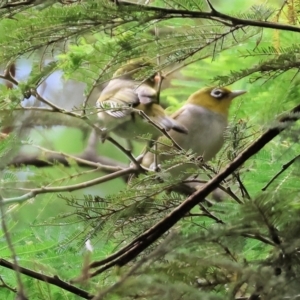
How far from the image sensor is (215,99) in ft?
6.72

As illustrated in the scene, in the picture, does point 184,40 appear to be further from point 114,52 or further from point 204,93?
point 204,93

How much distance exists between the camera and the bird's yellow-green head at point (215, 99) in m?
2.03

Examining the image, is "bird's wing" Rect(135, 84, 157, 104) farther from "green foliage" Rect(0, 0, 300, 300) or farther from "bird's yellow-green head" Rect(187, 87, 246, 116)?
"bird's yellow-green head" Rect(187, 87, 246, 116)

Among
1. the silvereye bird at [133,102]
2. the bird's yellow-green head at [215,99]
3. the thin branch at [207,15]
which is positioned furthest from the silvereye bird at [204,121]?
the thin branch at [207,15]

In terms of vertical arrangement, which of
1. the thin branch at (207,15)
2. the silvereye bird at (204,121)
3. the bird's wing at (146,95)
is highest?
the thin branch at (207,15)

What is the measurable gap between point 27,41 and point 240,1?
941 millimetres

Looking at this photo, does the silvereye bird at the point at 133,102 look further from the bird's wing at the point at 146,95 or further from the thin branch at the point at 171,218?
the thin branch at the point at 171,218

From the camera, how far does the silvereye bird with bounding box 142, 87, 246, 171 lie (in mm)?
1874

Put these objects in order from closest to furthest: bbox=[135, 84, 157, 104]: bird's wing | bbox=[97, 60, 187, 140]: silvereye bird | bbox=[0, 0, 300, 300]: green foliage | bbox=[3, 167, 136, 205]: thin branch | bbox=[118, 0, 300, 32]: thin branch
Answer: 1. bbox=[0, 0, 300, 300]: green foliage
2. bbox=[118, 0, 300, 32]: thin branch
3. bbox=[97, 60, 187, 140]: silvereye bird
4. bbox=[3, 167, 136, 205]: thin branch
5. bbox=[135, 84, 157, 104]: bird's wing

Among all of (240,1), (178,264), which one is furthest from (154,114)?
(178,264)

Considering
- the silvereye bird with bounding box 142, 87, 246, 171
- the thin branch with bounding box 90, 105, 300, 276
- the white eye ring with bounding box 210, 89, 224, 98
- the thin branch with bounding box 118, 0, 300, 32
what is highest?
the thin branch with bounding box 118, 0, 300, 32

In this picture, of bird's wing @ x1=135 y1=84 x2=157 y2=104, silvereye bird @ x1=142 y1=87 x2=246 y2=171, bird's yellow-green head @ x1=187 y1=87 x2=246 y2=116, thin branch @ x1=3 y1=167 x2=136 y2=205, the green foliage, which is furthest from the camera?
bird's yellow-green head @ x1=187 y1=87 x2=246 y2=116

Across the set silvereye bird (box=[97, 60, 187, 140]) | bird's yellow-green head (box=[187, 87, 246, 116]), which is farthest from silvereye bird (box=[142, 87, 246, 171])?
silvereye bird (box=[97, 60, 187, 140])

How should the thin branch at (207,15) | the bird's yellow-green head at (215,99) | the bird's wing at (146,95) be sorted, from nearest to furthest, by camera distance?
the thin branch at (207,15) < the bird's wing at (146,95) < the bird's yellow-green head at (215,99)
